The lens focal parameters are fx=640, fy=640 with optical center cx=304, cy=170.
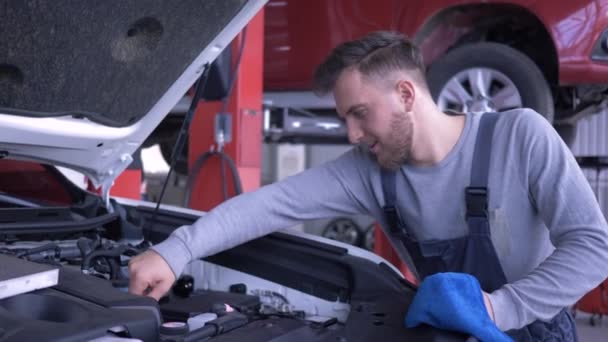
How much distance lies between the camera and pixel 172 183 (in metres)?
6.94

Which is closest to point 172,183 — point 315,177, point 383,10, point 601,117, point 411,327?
point 383,10

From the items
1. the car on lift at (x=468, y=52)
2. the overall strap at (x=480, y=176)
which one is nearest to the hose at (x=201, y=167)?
the car on lift at (x=468, y=52)

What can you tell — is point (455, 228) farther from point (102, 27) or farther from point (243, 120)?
point (243, 120)

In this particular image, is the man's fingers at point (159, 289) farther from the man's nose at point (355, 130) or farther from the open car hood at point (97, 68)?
the man's nose at point (355, 130)

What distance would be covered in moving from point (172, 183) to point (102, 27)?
5.74 m

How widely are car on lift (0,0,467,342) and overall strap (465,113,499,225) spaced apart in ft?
0.83

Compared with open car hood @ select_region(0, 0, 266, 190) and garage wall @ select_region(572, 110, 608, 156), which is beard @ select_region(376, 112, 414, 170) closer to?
open car hood @ select_region(0, 0, 266, 190)

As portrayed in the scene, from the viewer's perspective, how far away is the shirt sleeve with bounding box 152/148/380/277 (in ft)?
5.10

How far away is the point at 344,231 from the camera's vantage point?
6.78 m

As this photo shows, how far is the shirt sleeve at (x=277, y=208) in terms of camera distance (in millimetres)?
1556

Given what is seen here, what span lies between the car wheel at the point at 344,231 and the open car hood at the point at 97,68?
16.5 feet

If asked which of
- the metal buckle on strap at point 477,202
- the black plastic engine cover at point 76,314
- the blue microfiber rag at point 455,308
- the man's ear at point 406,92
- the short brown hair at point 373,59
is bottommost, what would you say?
the blue microfiber rag at point 455,308

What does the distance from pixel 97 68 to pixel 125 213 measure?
0.54 metres

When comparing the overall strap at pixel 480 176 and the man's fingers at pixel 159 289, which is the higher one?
the overall strap at pixel 480 176
